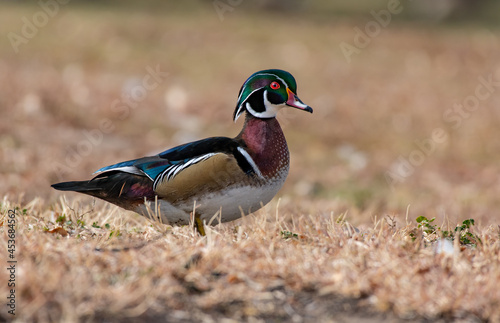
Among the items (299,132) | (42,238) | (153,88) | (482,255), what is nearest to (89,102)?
(153,88)

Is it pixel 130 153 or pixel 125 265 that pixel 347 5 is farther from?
pixel 125 265

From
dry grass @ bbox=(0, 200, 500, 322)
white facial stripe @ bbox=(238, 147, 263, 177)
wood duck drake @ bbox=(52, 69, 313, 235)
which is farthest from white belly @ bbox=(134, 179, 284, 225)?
dry grass @ bbox=(0, 200, 500, 322)

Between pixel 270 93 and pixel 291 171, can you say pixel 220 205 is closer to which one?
pixel 270 93

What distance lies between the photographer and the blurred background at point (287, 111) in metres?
9.32

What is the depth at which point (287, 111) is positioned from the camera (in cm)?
1266

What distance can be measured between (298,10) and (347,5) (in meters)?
6.84

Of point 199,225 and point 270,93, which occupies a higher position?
point 270,93

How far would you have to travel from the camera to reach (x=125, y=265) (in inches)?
143

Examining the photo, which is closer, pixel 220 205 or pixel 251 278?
pixel 251 278

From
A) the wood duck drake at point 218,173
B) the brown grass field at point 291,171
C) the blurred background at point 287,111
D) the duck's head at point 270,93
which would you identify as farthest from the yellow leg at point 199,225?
the blurred background at point 287,111

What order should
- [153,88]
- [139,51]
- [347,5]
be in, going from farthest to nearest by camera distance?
[347,5] → [139,51] → [153,88]

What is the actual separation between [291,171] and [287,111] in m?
2.78

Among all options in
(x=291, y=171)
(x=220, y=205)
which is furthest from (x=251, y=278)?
(x=291, y=171)

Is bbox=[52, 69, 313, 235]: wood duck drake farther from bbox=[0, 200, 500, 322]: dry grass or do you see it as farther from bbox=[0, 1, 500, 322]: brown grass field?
bbox=[0, 200, 500, 322]: dry grass
